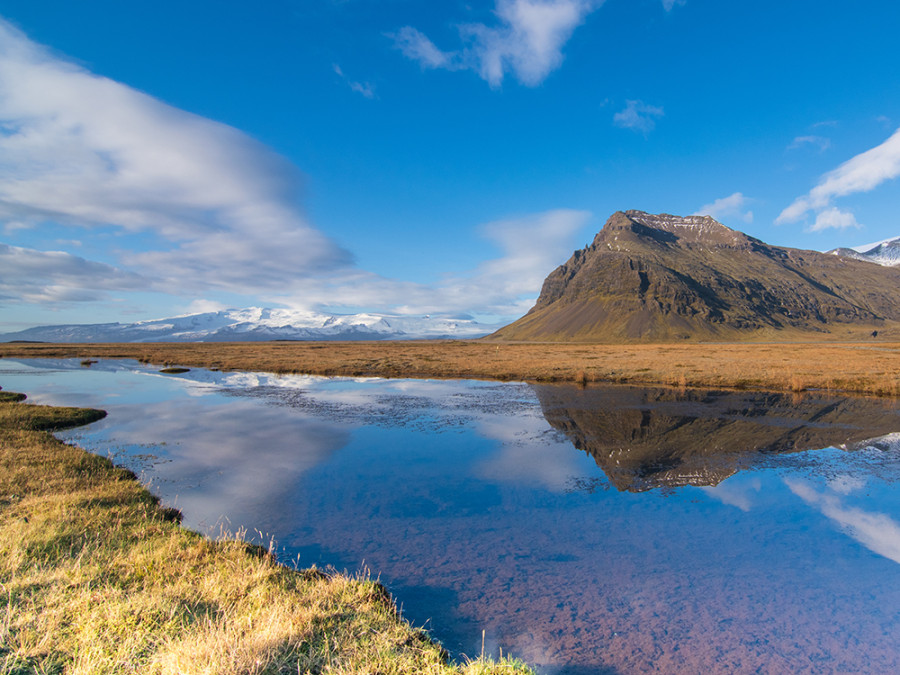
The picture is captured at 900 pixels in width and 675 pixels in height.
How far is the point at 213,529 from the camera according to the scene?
11.2 m

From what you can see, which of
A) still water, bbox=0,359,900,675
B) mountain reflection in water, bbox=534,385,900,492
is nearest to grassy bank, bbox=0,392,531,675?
still water, bbox=0,359,900,675

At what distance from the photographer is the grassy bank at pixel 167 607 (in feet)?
16.5

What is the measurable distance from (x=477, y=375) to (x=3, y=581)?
4879cm

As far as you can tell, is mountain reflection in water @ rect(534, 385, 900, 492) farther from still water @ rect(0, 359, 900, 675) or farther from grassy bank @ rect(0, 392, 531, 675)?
grassy bank @ rect(0, 392, 531, 675)

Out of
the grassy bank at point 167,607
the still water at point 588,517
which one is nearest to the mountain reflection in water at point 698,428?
the still water at point 588,517

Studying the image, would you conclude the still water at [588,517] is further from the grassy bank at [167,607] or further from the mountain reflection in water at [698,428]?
the grassy bank at [167,607]

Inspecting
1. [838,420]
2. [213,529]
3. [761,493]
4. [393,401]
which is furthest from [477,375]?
[213,529]

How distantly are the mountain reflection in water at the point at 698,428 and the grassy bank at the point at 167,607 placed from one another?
10.3 m

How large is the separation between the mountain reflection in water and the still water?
170 mm

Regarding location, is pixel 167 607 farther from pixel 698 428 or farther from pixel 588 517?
pixel 698 428

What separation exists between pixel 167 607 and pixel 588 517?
10.1 m

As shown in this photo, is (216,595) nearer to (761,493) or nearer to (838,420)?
(761,493)

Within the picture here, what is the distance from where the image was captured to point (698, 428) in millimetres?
23375

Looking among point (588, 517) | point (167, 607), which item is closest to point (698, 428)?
point (588, 517)
